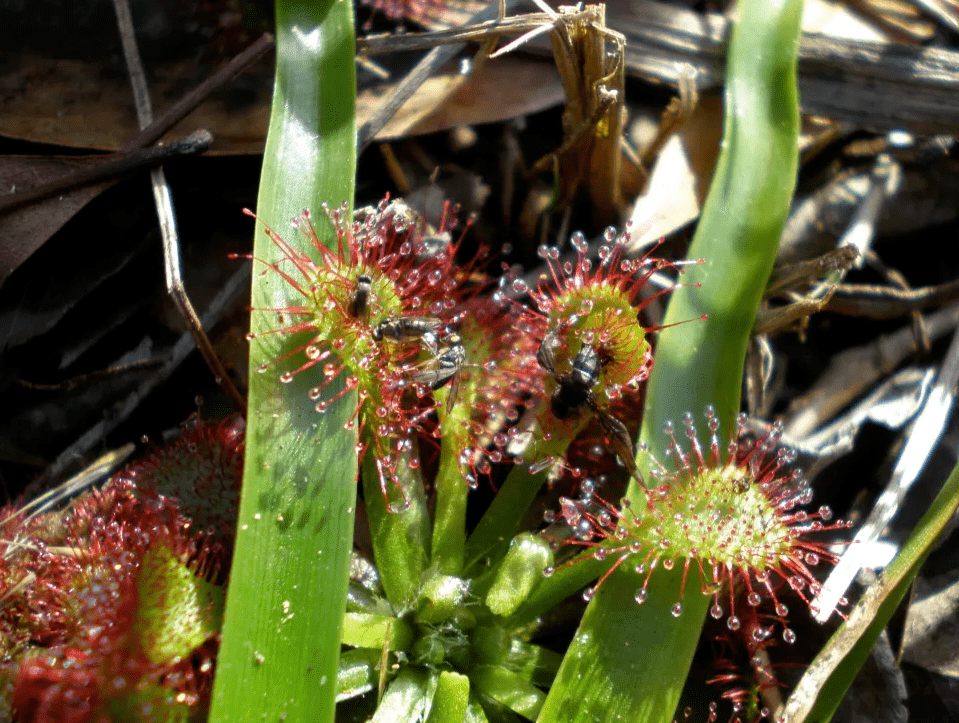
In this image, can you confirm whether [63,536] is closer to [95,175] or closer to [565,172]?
[95,175]

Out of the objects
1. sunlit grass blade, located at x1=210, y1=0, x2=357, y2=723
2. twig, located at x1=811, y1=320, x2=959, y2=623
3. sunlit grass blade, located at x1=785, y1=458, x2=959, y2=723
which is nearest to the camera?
sunlit grass blade, located at x1=210, y1=0, x2=357, y2=723

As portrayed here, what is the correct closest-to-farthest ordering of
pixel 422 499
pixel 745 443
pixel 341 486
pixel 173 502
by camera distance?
pixel 341 486 → pixel 173 502 → pixel 422 499 → pixel 745 443

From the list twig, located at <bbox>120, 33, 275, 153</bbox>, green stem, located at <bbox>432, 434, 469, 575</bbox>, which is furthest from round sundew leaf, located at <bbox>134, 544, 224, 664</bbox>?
twig, located at <bbox>120, 33, 275, 153</bbox>

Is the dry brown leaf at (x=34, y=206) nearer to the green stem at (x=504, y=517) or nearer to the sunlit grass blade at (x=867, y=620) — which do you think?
the green stem at (x=504, y=517)

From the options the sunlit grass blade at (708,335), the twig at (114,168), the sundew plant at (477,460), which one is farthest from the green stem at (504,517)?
the twig at (114,168)

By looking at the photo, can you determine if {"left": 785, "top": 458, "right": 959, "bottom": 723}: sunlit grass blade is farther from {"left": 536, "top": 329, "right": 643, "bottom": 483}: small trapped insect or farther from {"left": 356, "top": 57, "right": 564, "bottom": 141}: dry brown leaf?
{"left": 356, "top": 57, "right": 564, "bottom": 141}: dry brown leaf

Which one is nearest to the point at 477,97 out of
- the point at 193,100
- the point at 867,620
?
the point at 193,100

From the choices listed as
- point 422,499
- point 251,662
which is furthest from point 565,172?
point 251,662
